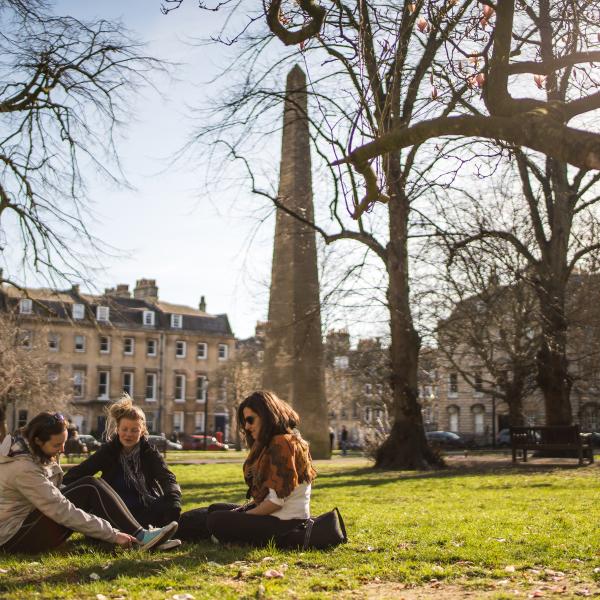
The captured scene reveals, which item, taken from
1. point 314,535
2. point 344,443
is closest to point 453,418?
point 344,443

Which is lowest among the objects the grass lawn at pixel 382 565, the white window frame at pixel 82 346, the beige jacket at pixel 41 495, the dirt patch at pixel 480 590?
the dirt patch at pixel 480 590

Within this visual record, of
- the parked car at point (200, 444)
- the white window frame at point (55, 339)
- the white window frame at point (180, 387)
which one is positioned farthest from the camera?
the white window frame at point (180, 387)

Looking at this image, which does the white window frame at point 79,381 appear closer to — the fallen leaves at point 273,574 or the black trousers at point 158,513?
the black trousers at point 158,513

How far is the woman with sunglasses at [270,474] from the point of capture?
605cm

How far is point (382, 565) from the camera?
580 cm

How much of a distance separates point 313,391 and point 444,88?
61.5ft

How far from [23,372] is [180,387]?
26.7 m

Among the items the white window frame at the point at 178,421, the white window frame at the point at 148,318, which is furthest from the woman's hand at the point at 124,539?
the white window frame at the point at 148,318

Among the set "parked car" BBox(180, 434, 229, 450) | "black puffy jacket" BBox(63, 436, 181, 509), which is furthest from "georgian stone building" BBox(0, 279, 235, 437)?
"black puffy jacket" BBox(63, 436, 181, 509)

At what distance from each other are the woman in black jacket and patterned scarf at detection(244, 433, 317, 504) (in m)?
1.09

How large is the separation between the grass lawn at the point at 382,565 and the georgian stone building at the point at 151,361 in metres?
51.7

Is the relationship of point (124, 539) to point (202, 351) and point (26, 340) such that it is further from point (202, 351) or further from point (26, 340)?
point (202, 351)

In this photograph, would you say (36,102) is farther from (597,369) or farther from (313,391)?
(597,369)

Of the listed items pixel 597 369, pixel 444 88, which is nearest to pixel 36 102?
pixel 444 88
